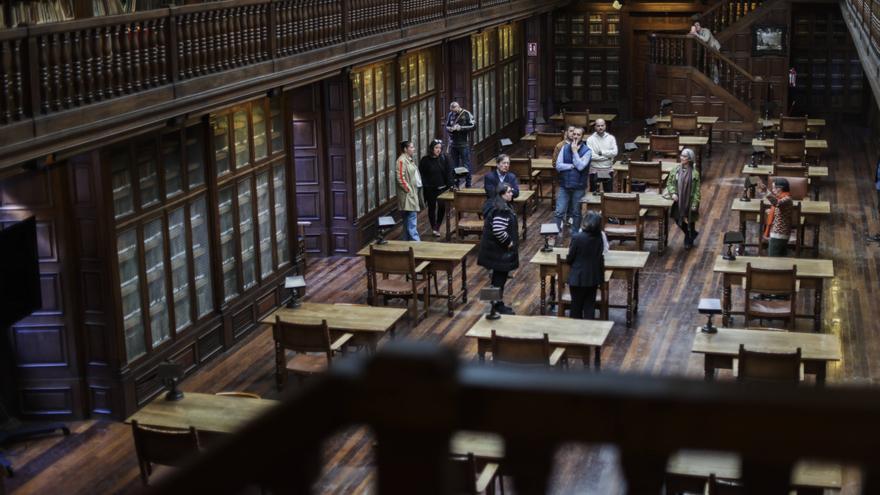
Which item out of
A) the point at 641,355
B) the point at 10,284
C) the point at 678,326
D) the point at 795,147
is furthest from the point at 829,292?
the point at 10,284

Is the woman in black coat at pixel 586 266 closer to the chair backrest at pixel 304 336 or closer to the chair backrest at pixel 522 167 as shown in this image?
the chair backrest at pixel 304 336

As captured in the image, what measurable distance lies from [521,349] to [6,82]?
445cm

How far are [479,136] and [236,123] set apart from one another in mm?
11099

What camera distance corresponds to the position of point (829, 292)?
49.9 ft

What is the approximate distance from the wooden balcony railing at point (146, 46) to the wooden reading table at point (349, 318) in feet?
7.72

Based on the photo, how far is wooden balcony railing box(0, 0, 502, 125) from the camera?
878cm

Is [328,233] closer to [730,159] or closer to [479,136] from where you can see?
[479,136]

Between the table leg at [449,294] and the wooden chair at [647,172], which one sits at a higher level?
the wooden chair at [647,172]

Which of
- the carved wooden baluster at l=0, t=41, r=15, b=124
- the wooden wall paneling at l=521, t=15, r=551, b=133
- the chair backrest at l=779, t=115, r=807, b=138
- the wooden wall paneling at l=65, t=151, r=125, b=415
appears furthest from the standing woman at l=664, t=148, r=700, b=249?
the wooden wall paneling at l=521, t=15, r=551, b=133

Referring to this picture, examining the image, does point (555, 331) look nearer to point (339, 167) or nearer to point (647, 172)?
point (339, 167)

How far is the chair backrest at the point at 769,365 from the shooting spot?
9742mm

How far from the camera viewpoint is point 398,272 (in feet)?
46.1

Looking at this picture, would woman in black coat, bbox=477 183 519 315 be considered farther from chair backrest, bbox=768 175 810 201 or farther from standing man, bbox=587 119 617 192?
chair backrest, bbox=768 175 810 201

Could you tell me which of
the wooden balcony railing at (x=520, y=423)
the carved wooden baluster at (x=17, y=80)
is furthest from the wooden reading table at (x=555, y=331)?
the wooden balcony railing at (x=520, y=423)
